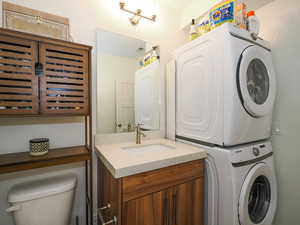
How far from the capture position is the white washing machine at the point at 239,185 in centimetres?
100

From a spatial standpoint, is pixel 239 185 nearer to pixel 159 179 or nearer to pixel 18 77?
pixel 159 179

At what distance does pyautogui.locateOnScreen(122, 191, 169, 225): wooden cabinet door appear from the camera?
81 cm

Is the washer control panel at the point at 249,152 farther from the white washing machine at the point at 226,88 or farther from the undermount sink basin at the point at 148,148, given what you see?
the undermount sink basin at the point at 148,148

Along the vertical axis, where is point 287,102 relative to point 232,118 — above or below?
above

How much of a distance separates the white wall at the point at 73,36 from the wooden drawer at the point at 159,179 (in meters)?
0.70

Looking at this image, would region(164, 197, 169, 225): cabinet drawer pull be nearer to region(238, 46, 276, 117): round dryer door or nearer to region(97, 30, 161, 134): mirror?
region(97, 30, 161, 134): mirror

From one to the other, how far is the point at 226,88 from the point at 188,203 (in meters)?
0.94

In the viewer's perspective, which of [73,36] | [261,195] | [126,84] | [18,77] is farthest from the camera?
[126,84]

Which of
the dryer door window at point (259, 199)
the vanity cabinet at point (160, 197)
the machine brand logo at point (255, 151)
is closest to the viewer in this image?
the vanity cabinet at point (160, 197)

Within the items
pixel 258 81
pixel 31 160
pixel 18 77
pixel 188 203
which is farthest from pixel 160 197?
pixel 258 81

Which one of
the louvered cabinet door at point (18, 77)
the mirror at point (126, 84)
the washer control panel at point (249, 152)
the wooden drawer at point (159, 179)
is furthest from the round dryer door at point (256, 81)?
the louvered cabinet door at point (18, 77)

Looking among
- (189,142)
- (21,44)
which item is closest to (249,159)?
(189,142)

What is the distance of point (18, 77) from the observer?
0.85 meters

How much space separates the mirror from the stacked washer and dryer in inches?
16.6
